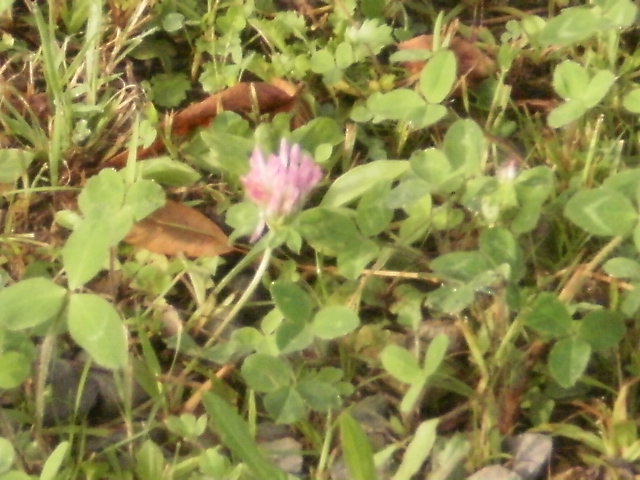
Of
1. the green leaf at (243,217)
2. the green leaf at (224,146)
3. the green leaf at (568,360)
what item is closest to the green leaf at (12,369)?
the green leaf at (243,217)

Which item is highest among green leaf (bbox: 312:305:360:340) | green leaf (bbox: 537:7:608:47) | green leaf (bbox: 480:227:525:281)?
green leaf (bbox: 537:7:608:47)

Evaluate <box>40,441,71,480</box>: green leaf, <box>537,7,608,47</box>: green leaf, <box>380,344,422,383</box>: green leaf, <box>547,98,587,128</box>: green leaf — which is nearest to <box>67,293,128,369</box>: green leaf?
<box>40,441,71,480</box>: green leaf

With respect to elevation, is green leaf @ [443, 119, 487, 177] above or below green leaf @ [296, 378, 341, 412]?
above

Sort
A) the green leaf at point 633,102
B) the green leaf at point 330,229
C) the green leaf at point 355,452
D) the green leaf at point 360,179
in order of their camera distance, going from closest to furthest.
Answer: the green leaf at point 355,452 → the green leaf at point 330,229 → the green leaf at point 360,179 → the green leaf at point 633,102

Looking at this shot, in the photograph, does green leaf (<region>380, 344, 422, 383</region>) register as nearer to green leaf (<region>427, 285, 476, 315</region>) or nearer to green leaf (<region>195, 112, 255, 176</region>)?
green leaf (<region>427, 285, 476, 315</region>)

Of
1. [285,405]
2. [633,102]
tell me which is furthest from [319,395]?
[633,102]

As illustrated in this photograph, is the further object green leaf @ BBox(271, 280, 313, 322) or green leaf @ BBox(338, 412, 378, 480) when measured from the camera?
green leaf @ BBox(271, 280, 313, 322)

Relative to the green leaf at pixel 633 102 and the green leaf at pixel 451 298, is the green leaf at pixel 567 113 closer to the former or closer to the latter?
the green leaf at pixel 633 102
